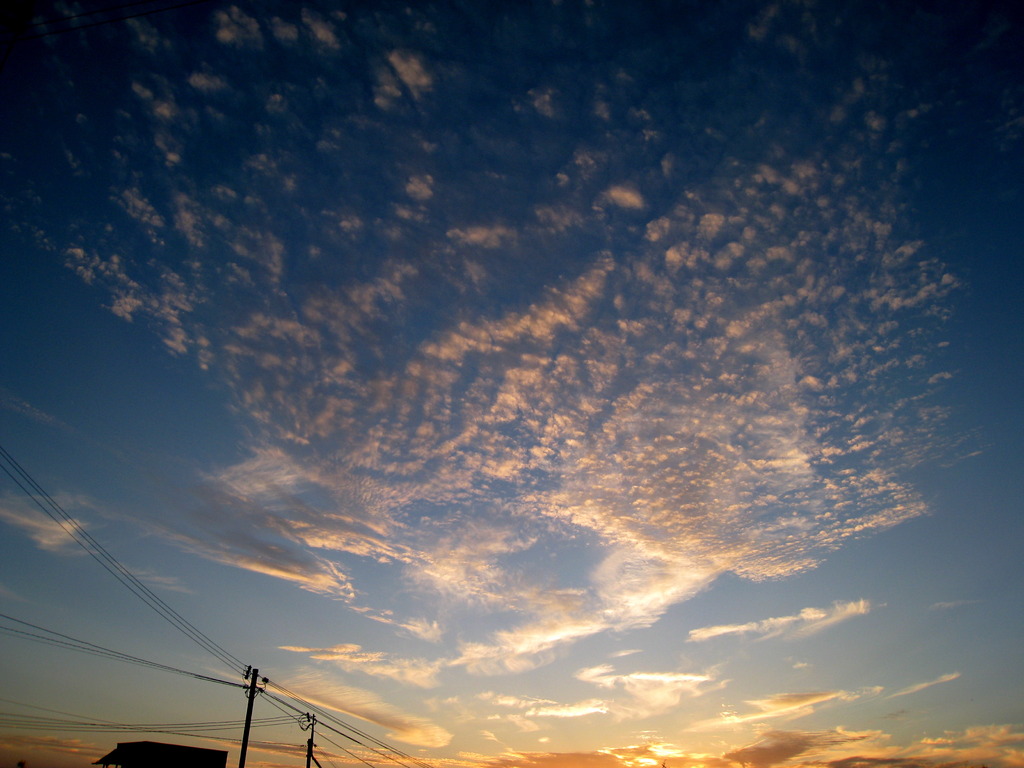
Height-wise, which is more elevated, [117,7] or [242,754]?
[117,7]

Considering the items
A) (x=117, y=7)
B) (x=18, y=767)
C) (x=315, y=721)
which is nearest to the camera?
(x=117, y=7)

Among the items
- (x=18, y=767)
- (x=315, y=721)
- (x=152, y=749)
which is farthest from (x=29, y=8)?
(x=18, y=767)

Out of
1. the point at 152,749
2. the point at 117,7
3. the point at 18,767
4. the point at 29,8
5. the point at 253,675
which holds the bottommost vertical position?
the point at 18,767

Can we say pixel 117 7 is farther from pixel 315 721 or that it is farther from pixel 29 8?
pixel 315 721

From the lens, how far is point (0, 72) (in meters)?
6.11

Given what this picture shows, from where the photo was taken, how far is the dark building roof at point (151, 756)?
106 feet

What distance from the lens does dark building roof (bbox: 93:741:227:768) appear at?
106 feet

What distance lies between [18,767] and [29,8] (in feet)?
251

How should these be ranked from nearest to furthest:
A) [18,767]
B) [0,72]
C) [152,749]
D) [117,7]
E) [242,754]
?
[0,72] → [117,7] → [242,754] → [152,749] → [18,767]

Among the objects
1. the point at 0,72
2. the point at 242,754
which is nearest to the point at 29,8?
the point at 0,72

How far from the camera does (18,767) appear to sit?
158 feet

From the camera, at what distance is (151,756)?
1288 inches

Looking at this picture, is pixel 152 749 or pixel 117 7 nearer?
pixel 117 7

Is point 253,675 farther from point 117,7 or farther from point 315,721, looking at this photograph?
point 117,7
